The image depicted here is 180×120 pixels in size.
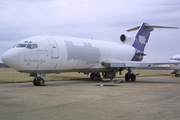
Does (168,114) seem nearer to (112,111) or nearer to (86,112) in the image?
(112,111)

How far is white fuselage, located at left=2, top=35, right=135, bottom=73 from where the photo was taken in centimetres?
1478

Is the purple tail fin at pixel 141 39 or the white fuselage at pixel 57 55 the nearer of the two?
the white fuselage at pixel 57 55

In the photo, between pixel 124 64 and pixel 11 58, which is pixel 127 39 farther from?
pixel 11 58

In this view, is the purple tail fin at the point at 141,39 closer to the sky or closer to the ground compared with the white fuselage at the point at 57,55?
closer to the sky

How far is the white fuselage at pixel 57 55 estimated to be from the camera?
14781 mm

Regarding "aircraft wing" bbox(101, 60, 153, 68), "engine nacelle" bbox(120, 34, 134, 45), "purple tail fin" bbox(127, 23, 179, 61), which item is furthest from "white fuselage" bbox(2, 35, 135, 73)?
"purple tail fin" bbox(127, 23, 179, 61)

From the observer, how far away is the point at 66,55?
17516mm

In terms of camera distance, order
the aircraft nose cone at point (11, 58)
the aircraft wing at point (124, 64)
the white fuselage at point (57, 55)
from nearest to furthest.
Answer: the aircraft nose cone at point (11, 58), the white fuselage at point (57, 55), the aircraft wing at point (124, 64)

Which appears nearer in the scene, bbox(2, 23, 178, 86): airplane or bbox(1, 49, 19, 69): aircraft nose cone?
bbox(1, 49, 19, 69): aircraft nose cone

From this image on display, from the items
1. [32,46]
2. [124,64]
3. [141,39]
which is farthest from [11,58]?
[141,39]

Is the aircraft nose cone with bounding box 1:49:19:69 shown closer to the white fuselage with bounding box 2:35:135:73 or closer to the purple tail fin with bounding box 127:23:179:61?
the white fuselage with bounding box 2:35:135:73

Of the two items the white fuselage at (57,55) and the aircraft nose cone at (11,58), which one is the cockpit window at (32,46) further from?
the aircraft nose cone at (11,58)

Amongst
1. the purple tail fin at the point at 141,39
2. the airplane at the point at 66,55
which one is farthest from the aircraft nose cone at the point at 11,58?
the purple tail fin at the point at 141,39

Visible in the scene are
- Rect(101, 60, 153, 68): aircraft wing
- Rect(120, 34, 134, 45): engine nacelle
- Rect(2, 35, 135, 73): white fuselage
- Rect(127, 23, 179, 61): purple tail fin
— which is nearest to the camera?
Rect(2, 35, 135, 73): white fuselage
